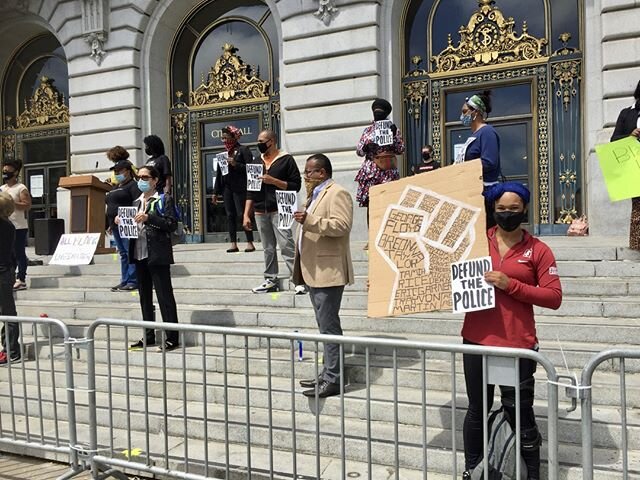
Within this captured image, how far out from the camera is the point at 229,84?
47.1ft

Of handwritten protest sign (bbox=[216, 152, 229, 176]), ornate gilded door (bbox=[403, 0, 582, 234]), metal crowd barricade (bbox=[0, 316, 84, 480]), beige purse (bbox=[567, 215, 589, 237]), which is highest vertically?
ornate gilded door (bbox=[403, 0, 582, 234])

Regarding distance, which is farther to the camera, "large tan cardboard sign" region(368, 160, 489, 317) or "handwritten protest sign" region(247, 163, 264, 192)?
"handwritten protest sign" region(247, 163, 264, 192)

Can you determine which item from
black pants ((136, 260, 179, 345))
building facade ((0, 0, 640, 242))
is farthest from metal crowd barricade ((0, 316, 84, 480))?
building facade ((0, 0, 640, 242))

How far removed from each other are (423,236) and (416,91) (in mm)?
9626

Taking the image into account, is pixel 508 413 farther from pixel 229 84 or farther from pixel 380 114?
pixel 229 84

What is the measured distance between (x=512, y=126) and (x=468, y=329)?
9.40 meters

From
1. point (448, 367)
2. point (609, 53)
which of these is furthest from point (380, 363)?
point (609, 53)

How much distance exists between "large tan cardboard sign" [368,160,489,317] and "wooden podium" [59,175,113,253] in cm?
797

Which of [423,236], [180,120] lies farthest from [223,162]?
[180,120]

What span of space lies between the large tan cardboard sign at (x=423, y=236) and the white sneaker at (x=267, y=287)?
3619mm

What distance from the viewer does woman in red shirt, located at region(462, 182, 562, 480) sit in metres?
3.10

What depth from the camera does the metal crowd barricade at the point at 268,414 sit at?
3.18 m

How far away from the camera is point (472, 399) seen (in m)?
3.28

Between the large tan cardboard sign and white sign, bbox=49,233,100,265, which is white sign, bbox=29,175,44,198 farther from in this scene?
the large tan cardboard sign
